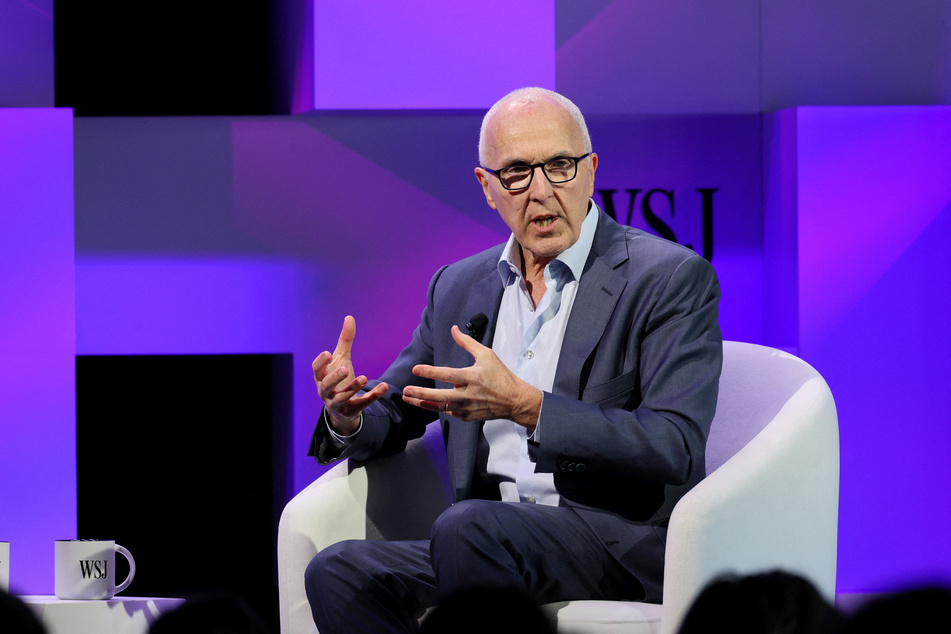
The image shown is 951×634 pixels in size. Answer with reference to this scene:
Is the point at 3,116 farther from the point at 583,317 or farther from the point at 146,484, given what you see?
the point at 583,317

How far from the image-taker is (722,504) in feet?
6.02

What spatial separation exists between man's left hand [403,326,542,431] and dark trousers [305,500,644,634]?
171 mm

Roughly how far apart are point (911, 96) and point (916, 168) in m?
0.29

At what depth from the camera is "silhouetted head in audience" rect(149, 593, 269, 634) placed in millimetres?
874

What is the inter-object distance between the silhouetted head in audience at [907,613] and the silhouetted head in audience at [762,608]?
0.07 m

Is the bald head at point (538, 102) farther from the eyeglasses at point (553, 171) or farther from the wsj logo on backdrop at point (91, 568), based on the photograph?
the wsj logo on backdrop at point (91, 568)

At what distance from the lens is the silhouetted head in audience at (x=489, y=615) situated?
827 millimetres

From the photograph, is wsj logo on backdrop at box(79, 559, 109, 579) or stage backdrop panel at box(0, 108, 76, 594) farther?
stage backdrop panel at box(0, 108, 76, 594)

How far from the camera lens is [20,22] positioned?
3287 mm

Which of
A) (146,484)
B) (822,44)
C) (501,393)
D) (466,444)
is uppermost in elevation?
(822,44)

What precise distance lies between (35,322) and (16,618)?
2505 millimetres

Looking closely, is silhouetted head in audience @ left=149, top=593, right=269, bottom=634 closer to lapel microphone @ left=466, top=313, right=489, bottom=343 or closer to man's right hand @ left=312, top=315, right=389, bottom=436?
man's right hand @ left=312, top=315, right=389, bottom=436

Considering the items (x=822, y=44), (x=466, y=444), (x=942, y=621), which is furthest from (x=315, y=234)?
(x=942, y=621)

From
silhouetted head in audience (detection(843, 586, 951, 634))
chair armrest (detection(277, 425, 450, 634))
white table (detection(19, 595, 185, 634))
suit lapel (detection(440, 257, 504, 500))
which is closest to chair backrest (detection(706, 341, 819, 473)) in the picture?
suit lapel (detection(440, 257, 504, 500))
